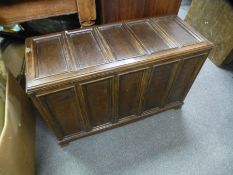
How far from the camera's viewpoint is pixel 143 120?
1498 mm

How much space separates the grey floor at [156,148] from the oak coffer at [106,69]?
0.15 meters

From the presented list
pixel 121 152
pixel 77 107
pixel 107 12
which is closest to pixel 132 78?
pixel 77 107

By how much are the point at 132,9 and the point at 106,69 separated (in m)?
0.58

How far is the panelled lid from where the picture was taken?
2.96ft

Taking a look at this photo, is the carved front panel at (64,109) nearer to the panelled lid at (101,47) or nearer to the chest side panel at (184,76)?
the panelled lid at (101,47)

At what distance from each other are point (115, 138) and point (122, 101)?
0.38 meters

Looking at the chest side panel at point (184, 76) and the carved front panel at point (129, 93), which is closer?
the carved front panel at point (129, 93)

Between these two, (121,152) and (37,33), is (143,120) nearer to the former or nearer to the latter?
(121,152)

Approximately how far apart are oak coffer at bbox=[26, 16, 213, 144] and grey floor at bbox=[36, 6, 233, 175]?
0.49ft

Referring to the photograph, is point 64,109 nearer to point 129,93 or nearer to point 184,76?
point 129,93

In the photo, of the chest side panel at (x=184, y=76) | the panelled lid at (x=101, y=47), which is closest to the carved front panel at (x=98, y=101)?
the panelled lid at (x=101, y=47)

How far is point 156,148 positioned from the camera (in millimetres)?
1339

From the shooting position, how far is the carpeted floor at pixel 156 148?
124 centimetres

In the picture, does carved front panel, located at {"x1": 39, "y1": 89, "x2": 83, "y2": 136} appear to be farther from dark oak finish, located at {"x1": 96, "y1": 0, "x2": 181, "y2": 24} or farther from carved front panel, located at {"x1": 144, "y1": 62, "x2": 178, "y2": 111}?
dark oak finish, located at {"x1": 96, "y1": 0, "x2": 181, "y2": 24}
